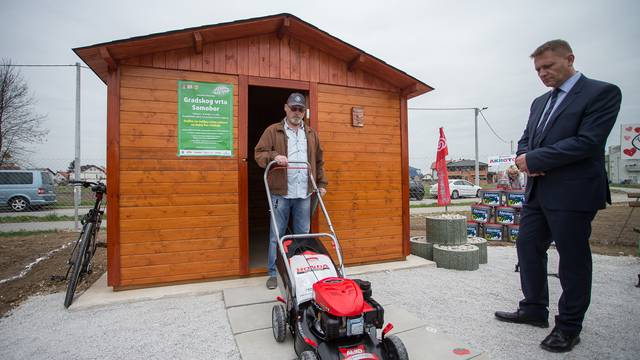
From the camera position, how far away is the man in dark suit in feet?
7.57

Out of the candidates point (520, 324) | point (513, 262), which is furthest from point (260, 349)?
point (513, 262)

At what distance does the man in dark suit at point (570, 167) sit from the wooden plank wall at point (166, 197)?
121 inches

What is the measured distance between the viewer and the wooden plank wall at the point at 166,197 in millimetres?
3635

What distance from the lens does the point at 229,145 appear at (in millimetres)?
3988

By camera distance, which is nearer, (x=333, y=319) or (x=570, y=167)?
(x=333, y=319)

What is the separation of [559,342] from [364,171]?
2.85m

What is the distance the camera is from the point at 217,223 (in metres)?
3.91

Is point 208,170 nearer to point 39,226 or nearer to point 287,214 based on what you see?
point 287,214

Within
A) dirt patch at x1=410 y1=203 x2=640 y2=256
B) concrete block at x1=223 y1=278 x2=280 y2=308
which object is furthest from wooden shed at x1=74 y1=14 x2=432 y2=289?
dirt patch at x1=410 y1=203 x2=640 y2=256

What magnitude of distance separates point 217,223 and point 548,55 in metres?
3.52

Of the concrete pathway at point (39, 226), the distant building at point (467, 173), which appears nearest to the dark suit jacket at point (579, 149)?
the concrete pathway at point (39, 226)

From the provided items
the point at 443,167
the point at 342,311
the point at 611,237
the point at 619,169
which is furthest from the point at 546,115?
the point at 619,169

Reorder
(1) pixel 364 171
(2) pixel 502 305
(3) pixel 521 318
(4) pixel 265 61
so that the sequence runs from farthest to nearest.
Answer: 1. (1) pixel 364 171
2. (4) pixel 265 61
3. (2) pixel 502 305
4. (3) pixel 521 318

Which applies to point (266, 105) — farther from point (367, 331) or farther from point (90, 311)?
point (367, 331)
